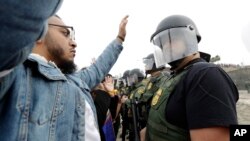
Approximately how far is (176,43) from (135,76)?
315 inches

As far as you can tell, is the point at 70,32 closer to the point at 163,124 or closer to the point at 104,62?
the point at 104,62

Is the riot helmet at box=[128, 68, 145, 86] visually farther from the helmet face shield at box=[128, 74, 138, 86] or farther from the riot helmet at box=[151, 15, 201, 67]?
the riot helmet at box=[151, 15, 201, 67]

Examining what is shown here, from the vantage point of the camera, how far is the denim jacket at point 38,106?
958mm

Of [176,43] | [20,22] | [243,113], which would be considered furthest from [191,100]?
[243,113]

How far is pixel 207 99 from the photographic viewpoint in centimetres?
169

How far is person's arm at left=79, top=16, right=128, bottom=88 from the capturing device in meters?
2.54

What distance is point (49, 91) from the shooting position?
1178 mm

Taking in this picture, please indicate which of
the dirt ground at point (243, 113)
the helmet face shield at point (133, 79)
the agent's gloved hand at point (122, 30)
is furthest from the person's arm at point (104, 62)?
the dirt ground at point (243, 113)

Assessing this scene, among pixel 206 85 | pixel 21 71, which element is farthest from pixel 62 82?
pixel 206 85

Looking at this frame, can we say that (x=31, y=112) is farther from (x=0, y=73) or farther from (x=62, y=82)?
(x=0, y=73)

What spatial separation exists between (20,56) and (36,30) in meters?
0.08

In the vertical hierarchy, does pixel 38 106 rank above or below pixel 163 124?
above

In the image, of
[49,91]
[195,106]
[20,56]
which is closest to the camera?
[20,56]

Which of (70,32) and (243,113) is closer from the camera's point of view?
(70,32)
